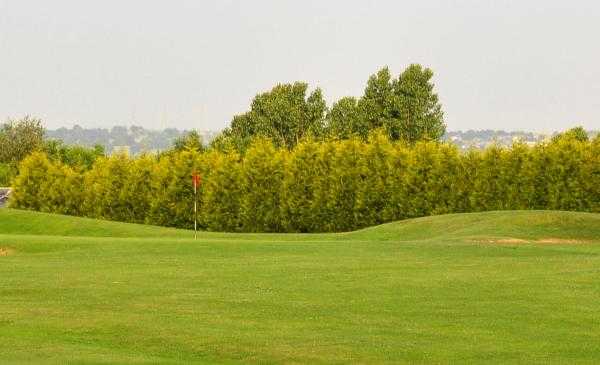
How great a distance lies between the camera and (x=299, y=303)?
18.3 meters

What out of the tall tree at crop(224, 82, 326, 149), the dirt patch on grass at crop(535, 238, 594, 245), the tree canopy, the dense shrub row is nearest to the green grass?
the dirt patch on grass at crop(535, 238, 594, 245)

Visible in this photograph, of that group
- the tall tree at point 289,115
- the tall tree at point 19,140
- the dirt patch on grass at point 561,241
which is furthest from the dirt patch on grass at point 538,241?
the tall tree at point 19,140

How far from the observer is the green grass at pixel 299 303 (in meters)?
14.0

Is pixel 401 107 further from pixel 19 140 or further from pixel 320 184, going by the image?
pixel 19 140

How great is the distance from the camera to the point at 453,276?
2212cm

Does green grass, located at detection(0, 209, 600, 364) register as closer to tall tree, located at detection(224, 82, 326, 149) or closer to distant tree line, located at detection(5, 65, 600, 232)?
distant tree line, located at detection(5, 65, 600, 232)

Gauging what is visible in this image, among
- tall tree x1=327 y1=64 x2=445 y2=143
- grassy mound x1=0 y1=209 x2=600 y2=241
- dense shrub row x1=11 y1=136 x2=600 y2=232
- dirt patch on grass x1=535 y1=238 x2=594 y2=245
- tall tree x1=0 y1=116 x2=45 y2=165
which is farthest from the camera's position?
tall tree x1=0 y1=116 x2=45 y2=165

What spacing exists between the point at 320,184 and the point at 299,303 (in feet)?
108

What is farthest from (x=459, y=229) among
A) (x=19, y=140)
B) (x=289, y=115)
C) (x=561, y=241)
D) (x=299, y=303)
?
(x=19, y=140)

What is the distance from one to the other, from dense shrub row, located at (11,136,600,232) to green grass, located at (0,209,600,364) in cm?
1630

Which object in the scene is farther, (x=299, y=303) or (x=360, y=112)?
(x=360, y=112)

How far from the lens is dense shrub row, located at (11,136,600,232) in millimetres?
47250

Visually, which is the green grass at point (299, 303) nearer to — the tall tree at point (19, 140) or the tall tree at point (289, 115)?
the tall tree at point (289, 115)

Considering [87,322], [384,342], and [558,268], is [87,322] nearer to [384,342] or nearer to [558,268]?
[384,342]
